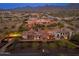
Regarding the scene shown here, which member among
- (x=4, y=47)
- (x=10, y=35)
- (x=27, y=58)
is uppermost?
(x=10, y=35)

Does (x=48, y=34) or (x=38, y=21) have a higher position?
(x=38, y=21)

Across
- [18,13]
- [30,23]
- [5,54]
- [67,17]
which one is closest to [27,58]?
[5,54]

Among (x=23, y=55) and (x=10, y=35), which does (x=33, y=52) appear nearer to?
(x=23, y=55)

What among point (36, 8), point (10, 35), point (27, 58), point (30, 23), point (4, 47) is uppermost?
point (36, 8)

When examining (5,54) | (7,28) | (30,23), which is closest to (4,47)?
(5,54)

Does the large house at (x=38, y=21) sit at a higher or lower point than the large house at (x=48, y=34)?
higher

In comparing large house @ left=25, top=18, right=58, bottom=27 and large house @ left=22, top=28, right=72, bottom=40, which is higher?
large house @ left=25, top=18, right=58, bottom=27

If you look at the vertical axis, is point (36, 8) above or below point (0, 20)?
above

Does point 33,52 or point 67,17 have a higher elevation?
point 67,17

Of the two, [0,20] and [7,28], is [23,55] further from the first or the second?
[0,20]
